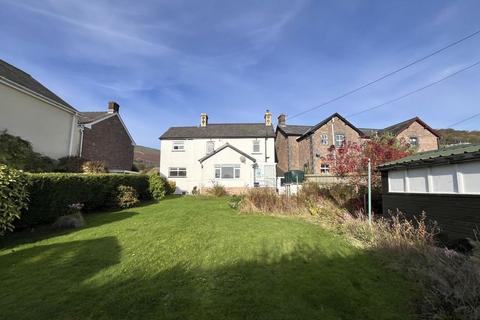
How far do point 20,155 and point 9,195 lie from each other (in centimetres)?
745

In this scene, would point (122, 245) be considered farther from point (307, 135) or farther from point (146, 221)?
point (307, 135)

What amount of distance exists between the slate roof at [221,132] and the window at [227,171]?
5221 millimetres

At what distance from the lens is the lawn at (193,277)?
3.85 m

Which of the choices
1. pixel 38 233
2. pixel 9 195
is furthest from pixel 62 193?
pixel 9 195

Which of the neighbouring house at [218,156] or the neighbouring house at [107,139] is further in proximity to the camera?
the neighbouring house at [218,156]

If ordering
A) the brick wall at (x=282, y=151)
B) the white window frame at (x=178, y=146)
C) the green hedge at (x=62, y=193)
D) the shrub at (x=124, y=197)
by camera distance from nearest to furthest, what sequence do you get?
the green hedge at (x=62, y=193), the shrub at (x=124, y=197), the white window frame at (x=178, y=146), the brick wall at (x=282, y=151)

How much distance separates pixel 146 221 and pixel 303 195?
305 inches

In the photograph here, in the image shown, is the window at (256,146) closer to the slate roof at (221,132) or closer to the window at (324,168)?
the slate roof at (221,132)

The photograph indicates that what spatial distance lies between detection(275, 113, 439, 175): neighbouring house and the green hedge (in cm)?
2118

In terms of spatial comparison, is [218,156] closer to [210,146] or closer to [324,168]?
[210,146]

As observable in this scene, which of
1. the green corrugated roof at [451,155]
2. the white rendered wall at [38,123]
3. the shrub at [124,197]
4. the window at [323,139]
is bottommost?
the shrub at [124,197]

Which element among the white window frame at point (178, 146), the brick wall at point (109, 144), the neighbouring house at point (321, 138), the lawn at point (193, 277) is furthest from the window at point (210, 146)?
the lawn at point (193, 277)

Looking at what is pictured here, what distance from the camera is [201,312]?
12.3 ft

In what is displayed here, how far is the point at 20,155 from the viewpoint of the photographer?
41.7ft
